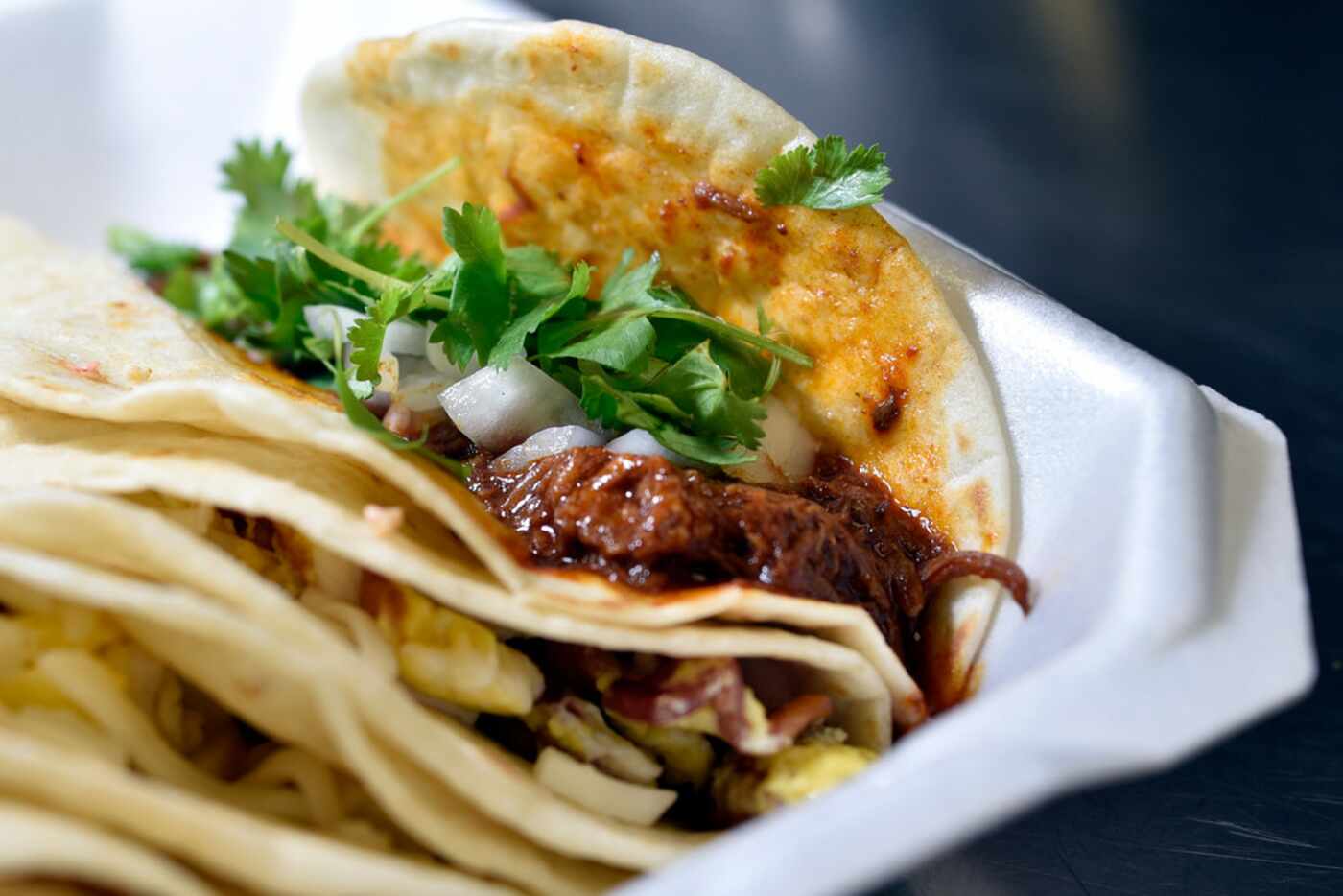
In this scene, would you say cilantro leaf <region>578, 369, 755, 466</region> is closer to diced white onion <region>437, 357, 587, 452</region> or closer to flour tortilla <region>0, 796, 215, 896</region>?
diced white onion <region>437, 357, 587, 452</region>

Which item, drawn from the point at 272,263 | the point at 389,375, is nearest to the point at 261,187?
the point at 272,263

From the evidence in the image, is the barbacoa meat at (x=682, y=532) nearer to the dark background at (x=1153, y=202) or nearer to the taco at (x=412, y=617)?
the taco at (x=412, y=617)

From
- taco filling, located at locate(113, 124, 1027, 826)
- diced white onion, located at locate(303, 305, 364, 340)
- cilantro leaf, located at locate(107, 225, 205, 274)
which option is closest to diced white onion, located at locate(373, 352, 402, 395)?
taco filling, located at locate(113, 124, 1027, 826)

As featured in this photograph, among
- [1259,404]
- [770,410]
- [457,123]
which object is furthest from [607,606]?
[1259,404]

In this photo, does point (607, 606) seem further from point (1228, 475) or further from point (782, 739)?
point (1228, 475)

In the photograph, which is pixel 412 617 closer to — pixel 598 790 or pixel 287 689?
pixel 287 689

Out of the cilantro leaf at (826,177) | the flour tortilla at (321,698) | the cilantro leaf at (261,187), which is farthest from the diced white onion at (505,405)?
the cilantro leaf at (261,187)
